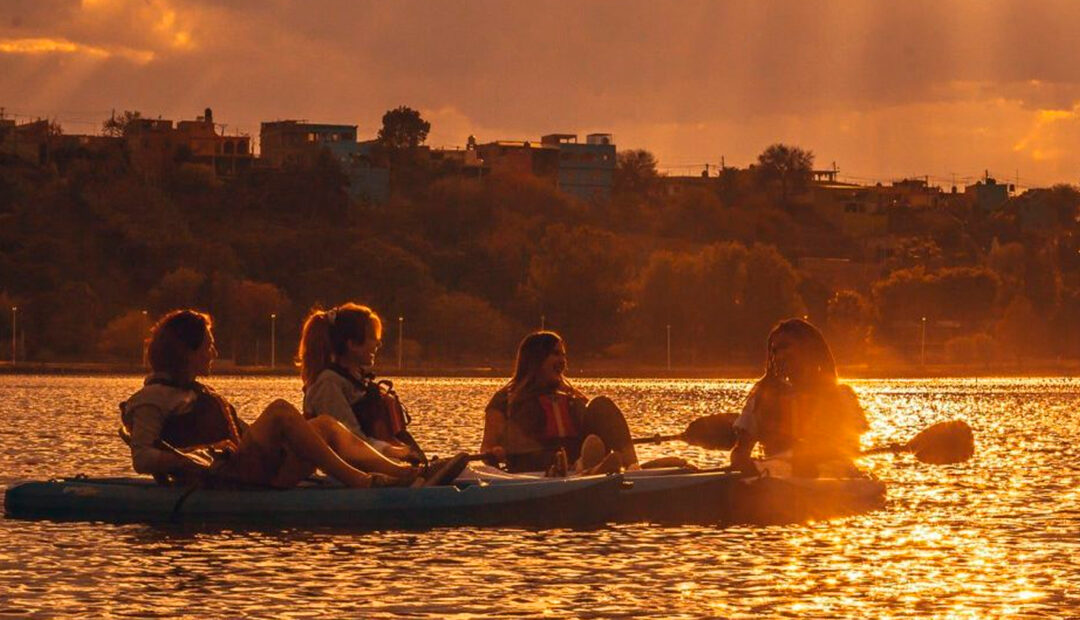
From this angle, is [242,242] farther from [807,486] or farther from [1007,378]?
[807,486]

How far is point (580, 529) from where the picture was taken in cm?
2544

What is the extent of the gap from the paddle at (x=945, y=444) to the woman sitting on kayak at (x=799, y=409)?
2348mm

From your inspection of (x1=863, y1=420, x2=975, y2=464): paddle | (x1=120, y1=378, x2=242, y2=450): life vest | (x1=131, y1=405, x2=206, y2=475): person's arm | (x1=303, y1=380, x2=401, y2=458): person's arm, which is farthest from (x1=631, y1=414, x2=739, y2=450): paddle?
(x1=131, y1=405, x2=206, y2=475): person's arm

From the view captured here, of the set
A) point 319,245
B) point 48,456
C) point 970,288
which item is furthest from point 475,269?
point 48,456

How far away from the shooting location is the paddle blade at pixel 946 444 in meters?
28.3

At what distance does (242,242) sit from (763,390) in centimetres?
16362

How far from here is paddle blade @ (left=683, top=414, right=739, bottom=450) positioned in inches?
1028

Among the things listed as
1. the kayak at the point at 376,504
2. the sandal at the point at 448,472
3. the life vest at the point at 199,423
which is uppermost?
the life vest at the point at 199,423

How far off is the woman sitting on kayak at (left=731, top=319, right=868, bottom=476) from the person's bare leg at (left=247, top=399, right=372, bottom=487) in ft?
15.5

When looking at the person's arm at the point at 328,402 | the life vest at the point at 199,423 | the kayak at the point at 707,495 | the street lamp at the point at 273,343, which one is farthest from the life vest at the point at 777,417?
the street lamp at the point at 273,343

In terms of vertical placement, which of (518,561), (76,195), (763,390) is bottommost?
(518,561)

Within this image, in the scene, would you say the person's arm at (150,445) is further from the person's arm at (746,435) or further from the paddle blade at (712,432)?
the person's arm at (746,435)

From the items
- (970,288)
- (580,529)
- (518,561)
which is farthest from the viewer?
(970,288)

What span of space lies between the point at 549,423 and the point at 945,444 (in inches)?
224
